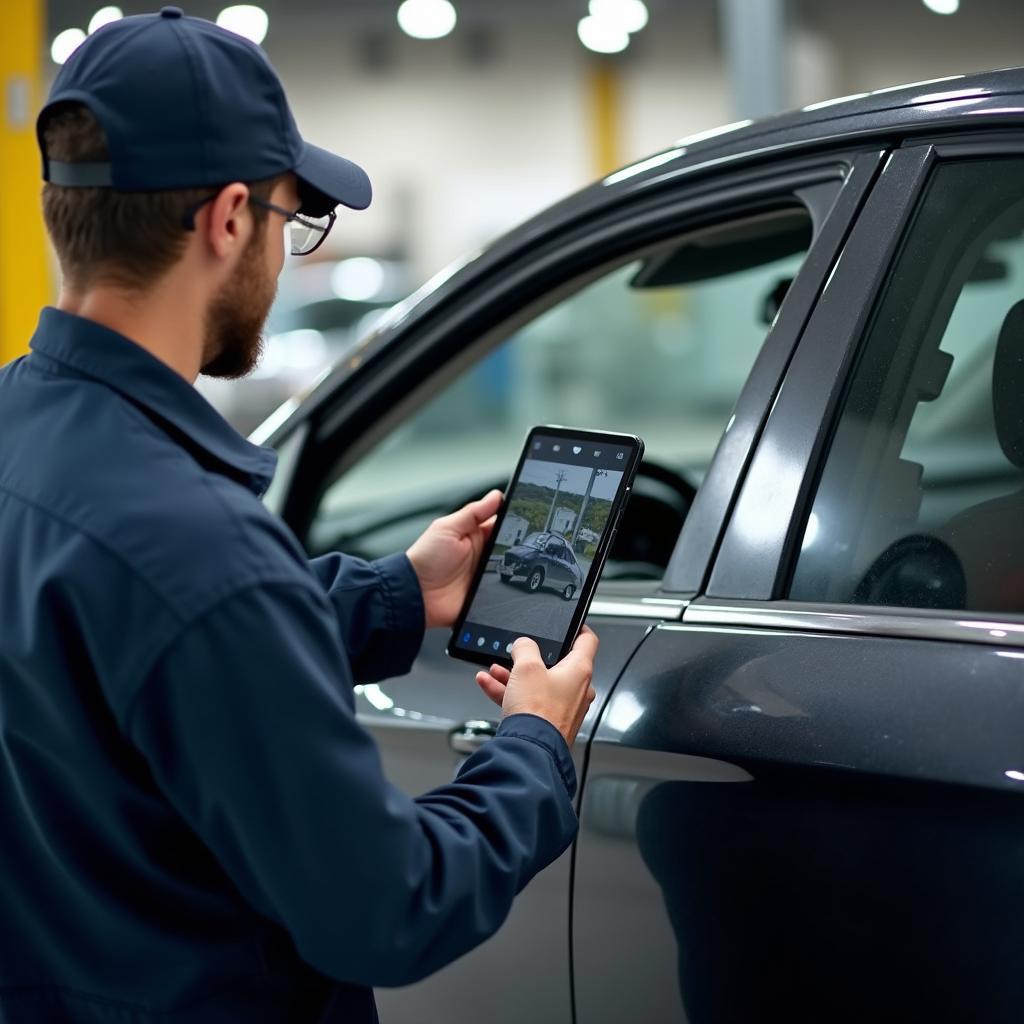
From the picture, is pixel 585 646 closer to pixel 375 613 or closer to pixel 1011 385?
pixel 375 613

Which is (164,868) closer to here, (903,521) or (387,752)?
(387,752)

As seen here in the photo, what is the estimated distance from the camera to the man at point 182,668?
105 cm

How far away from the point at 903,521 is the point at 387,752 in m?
0.72

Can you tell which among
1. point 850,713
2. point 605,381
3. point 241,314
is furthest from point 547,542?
point 605,381

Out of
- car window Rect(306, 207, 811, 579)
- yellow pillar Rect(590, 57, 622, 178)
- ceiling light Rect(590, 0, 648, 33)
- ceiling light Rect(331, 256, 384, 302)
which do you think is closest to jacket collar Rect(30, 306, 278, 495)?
car window Rect(306, 207, 811, 579)

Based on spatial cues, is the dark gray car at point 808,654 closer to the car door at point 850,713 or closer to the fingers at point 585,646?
Result: the car door at point 850,713

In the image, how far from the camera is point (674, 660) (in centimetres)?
158

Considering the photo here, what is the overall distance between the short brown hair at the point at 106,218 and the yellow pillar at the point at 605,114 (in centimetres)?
1500

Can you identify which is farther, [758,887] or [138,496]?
[758,887]

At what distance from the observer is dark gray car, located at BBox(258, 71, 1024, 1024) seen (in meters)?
1.34

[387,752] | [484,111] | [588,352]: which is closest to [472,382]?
[588,352]

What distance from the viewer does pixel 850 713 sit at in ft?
4.57

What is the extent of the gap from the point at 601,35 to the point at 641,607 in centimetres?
1393

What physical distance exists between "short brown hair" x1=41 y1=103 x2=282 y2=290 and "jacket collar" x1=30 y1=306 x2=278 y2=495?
4 cm
